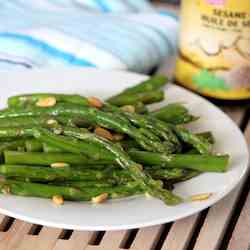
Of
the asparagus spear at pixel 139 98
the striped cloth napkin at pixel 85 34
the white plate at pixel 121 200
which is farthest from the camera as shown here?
the striped cloth napkin at pixel 85 34

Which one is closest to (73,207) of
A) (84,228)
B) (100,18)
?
(84,228)

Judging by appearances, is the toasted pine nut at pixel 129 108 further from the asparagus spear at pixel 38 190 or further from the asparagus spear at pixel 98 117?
the asparagus spear at pixel 38 190

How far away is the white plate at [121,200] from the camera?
0.88 metres

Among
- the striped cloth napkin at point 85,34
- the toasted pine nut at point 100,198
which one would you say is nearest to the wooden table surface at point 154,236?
the toasted pine nut at point 100,198

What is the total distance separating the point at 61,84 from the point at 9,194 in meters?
0.32

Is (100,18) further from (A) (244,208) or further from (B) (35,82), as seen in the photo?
(A) (244,208)

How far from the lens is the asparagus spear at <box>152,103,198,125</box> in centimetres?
108

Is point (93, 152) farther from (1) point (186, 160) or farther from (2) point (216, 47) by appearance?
(2) point (216, 47)

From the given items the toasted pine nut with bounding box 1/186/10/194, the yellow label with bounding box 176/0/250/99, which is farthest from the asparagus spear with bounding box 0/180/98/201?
the yellow label with bounding box 176/0/250/99

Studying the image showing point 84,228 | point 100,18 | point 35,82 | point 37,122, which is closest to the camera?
point 84,228

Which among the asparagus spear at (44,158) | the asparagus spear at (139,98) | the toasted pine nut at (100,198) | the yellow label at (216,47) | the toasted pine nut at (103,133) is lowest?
the toasted pine nut at (100,198)

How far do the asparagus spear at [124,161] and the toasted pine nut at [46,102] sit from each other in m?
0.08

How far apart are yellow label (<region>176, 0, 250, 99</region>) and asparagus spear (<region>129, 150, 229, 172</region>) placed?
0.26m

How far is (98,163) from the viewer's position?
95 centimetres
